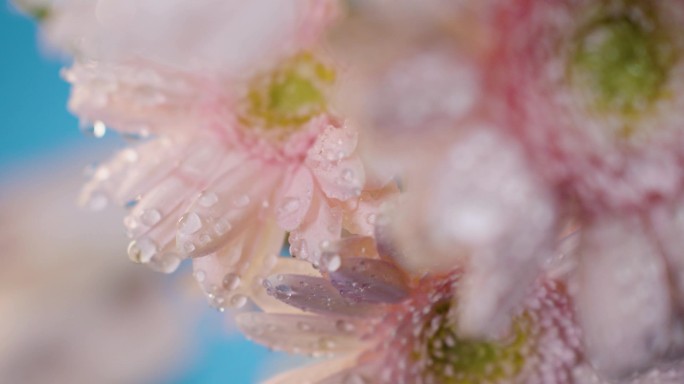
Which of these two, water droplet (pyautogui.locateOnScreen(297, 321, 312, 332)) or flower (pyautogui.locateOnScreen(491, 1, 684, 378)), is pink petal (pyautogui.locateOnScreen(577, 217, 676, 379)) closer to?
flower (pyautogui.locateOnScreen(491, 1, 684, 378))

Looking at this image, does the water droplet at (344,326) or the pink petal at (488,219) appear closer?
the pink petal at (488,219)

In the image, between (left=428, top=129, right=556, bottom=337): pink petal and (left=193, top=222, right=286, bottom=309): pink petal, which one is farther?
(left=193, top=222, right=286, bottom=309): pink petal

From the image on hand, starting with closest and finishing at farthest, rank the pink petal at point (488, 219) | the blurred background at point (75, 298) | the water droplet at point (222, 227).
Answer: the pink petal at point (488, 219) < the water droplet at point (222, 227) < the blurred background at point (75, 298)

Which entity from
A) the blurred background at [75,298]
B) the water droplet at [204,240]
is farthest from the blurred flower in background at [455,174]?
the blurred background at [75,298]

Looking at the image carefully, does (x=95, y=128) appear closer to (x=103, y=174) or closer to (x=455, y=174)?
(x=103, y=174)

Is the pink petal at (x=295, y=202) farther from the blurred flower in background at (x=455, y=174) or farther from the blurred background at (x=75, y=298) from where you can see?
the blurred background at (x=75, y=298)

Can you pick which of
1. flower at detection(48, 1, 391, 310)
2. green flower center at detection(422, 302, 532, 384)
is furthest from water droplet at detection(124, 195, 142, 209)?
green flower center at detection(422, 302, 532, 384)
